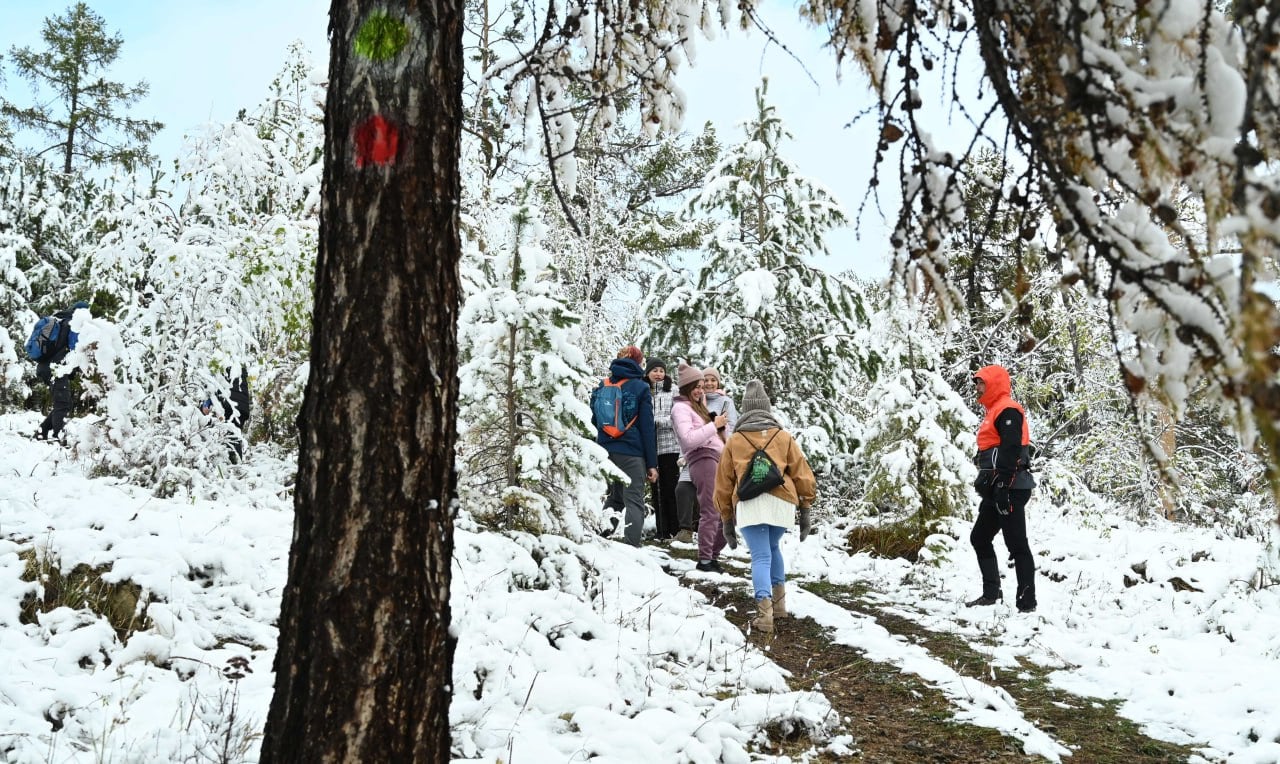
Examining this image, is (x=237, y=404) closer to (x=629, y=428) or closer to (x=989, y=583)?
(x=629, y=428)

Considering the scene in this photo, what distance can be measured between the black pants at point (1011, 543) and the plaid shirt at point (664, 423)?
412cm

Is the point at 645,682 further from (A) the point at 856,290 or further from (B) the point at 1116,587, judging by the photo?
(A) the point at 856,290

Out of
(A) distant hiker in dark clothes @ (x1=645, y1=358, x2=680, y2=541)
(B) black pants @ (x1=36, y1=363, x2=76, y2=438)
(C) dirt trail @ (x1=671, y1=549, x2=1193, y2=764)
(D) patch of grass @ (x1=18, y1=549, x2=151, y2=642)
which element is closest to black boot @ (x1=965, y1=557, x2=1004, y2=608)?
(C) dirt trail @ (x1=671, y1=549, x2=1193, y2=764)

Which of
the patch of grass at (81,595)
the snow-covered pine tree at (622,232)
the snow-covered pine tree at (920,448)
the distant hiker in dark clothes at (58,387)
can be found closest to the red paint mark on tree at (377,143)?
the patch of grass at (81,595)

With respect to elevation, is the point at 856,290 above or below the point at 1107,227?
above

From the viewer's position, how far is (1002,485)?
7.40m

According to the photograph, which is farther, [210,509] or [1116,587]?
[1116,587]

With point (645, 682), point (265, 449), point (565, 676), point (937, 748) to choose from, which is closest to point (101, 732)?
point (565, 676)

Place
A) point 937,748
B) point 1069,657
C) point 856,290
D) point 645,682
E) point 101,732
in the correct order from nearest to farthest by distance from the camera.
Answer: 1. point 101,732
2. point 937,748
3. point 645,682
4. point 1069,657
5. point 856,290

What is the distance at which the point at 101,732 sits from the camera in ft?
11.1

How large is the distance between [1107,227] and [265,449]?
11966mm

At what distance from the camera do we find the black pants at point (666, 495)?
11.1 metres

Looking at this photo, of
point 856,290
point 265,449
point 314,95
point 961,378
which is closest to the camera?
point 314,95

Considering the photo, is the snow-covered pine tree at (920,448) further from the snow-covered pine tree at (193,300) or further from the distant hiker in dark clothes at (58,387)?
the distant hiker in dark clothes at (58,387)
